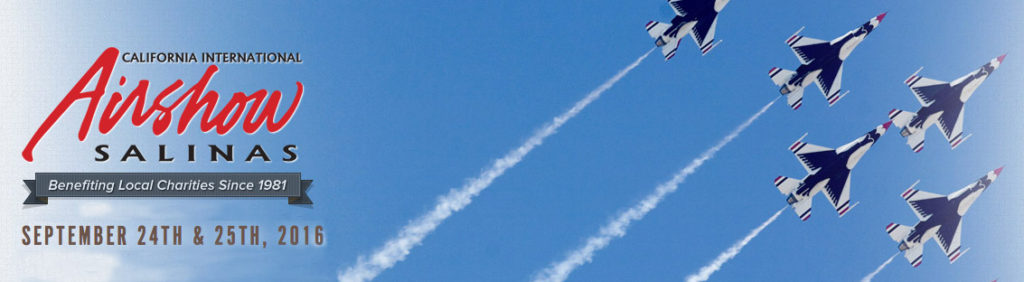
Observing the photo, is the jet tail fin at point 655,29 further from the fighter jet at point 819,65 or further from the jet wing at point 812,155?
the jet wing at point 812,155

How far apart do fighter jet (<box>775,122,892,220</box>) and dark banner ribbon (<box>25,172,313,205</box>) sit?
28710 millimetres

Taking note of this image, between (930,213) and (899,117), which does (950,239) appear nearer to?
(930,213)

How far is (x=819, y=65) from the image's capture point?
260ft

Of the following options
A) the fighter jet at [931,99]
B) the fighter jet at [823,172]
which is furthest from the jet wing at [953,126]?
the fighter jet at [823,172]

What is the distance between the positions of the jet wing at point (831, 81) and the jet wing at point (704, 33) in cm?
690

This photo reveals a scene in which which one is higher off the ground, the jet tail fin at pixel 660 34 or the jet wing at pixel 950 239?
the jet tail fin at pixel 660 34

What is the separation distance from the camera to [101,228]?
218 feet

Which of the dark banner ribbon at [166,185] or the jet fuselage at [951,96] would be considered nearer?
the dark banner ribbon at [166,185]

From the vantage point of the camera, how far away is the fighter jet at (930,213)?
7938 centimetres

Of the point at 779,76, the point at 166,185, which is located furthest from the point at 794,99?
the point at 166,185

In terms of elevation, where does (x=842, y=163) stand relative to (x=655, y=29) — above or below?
below

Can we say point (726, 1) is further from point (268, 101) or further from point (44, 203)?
point (44, 203)

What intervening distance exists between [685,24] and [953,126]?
17887 mm

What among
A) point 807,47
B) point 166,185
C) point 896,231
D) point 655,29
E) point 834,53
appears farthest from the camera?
point 896,231
